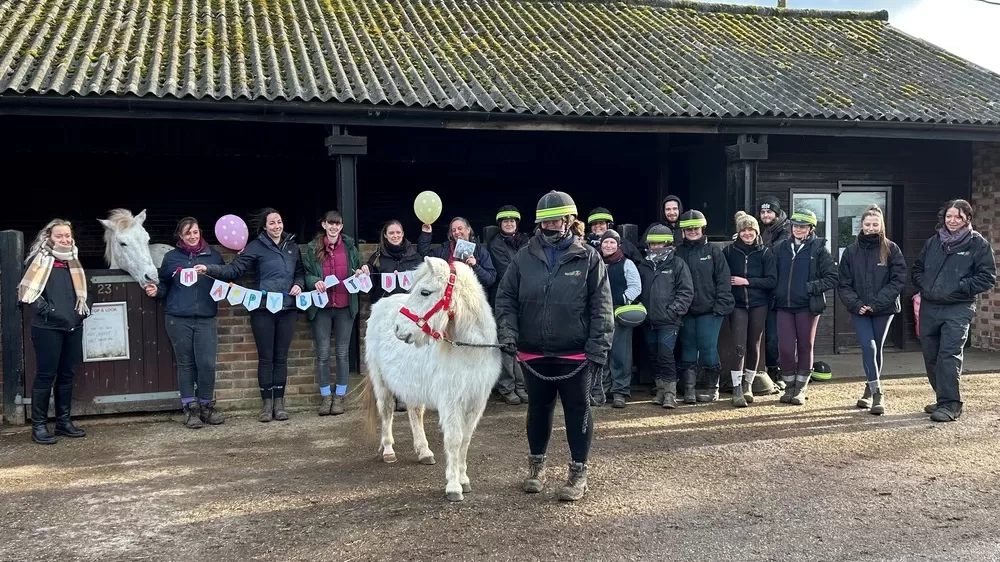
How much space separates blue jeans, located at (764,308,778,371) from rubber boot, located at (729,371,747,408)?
2.62 ft

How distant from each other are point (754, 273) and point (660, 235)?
115cm

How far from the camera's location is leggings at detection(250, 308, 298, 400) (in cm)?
705

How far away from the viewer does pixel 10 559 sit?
405 centimetres

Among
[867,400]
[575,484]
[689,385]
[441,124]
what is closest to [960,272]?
[867,400]

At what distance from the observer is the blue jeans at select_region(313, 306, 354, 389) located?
732 centimetres

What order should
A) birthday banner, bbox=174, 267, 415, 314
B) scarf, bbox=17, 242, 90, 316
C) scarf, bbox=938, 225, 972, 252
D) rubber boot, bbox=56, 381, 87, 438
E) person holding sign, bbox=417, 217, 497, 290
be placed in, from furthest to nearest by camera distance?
person holding sign, bbox=417, 217, 497, 290
birthday banner, bbox=174, 267, 415, 314
scarf, bbox=938, 225, 972, 252
rubber boot, bbox=56, 381, 87, 438
scarf, bbox=17, 242, 90, 316

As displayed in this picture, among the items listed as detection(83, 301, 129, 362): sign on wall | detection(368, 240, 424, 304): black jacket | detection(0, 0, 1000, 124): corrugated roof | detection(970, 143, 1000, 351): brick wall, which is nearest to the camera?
detection(83, 301, 129, 362): sign on wall

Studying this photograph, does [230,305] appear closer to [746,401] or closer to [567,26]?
[746,401]

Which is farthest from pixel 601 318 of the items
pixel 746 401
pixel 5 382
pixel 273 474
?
pixel 5 382

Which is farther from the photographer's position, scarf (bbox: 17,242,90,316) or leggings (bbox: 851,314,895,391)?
leggings (bbox: 851,314,895,391)

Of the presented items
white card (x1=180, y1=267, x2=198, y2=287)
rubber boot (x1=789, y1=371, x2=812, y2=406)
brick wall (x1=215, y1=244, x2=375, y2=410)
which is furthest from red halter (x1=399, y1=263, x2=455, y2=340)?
rubber boot (x1=789, y1=371, x2=812, y2=406)

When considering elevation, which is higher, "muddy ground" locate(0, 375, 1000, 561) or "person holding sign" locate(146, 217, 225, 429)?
"person holding sign" locate(146, 217, 225, 429)

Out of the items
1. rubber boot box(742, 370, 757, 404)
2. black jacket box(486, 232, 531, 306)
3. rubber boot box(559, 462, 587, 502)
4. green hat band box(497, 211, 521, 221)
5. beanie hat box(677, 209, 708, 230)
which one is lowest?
rubber boot box(559, 462, 587, 502)

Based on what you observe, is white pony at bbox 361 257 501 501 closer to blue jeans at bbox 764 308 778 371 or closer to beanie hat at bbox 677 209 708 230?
beanie hat at bbox 677 209 708 230
